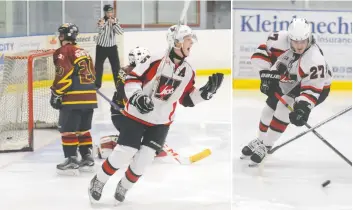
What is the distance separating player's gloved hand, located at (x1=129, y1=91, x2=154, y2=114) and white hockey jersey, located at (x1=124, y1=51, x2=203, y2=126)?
0.07 m

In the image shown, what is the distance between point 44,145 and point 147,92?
1422mm

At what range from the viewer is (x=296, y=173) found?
128 inches

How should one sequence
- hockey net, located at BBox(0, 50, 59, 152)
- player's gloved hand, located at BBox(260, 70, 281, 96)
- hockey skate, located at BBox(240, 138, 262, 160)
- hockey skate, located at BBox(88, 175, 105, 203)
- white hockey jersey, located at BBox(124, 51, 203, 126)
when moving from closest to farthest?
white hockey jersey, located at BBox(124, 51, 203, 126) < hockey skate, located at BBox(88, 175, 105, 203) < player's gloved hand, located at BBox(260, 70, 281, 96) < hockey skate, located at BBox(240, 138, 262, 160) < hockey net, located at BBox(0, 50, 59, 152)

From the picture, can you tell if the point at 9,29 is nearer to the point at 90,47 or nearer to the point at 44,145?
the point at 90,47

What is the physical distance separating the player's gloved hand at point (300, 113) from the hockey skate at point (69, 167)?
97 cm

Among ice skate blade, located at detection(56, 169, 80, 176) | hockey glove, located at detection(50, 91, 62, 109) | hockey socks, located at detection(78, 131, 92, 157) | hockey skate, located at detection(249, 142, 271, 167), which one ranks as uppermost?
hockey glove, located at detection(50, 91, 62, 109)

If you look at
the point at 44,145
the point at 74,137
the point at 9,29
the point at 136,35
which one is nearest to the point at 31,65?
the point at 44,145

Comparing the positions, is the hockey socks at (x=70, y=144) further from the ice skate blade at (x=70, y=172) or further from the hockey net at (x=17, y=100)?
the hockey net at (x=17, y=100)

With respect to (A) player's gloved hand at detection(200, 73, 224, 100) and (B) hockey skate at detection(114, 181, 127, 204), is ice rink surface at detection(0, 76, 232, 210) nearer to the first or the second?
(B) hockey skate at detection(114, 181, 127, 204)

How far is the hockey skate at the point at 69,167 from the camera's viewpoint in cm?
313

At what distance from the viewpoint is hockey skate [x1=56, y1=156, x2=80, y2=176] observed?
313 centimetres

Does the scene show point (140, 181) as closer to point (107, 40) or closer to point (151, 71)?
point (151, 71)

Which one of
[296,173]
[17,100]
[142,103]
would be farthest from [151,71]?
[17,100]

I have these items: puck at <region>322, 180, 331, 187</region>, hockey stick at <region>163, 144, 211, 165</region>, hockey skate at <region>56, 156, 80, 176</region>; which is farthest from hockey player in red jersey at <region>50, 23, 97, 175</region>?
puck at <region>322, 180, 331, 187</region>
